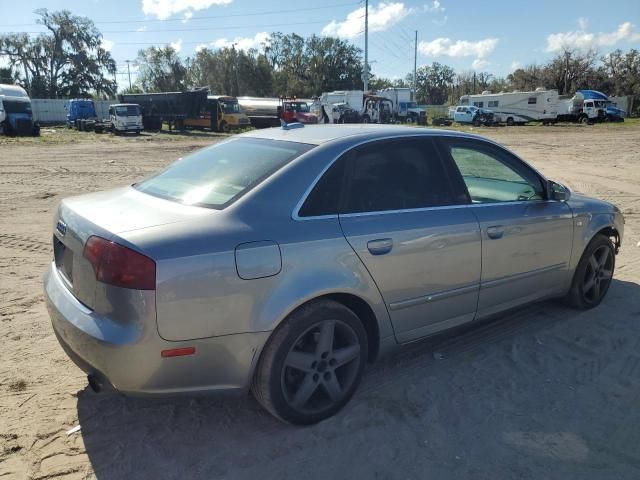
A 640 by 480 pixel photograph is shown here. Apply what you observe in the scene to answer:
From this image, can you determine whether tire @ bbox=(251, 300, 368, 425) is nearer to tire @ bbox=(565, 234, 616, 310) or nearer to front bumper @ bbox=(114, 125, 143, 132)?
tire @ bbox=(565, 234, 616, 310)

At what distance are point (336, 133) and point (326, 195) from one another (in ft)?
1.93

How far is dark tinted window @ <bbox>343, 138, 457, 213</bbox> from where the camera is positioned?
3150 millimetres

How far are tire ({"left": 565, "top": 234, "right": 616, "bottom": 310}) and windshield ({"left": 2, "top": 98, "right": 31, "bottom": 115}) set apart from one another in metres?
33.9

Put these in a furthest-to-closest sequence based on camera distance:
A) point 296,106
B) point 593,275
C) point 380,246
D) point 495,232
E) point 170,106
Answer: point 296,106
point 170,106
point 593,275
point 495,232
point 380,246

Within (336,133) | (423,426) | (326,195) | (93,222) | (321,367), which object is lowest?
(423,426)

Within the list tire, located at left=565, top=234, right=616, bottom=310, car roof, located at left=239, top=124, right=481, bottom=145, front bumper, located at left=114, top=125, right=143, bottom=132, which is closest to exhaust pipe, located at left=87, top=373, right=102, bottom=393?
car roof, located at left=239, top=124, right=481, bottom=145

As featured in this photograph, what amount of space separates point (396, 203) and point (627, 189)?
10.6m

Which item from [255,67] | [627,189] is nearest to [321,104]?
[627,189]

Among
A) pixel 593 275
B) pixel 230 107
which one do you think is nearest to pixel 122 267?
pixel 593 275

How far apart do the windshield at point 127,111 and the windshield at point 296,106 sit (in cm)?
1078

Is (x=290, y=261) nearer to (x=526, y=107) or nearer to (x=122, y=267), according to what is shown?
(x=122, y=267)

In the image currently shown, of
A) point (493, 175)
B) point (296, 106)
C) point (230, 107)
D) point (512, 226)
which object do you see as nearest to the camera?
point (512, 226)

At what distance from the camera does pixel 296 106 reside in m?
39.0

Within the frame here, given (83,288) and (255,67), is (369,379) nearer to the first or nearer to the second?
(83,288)
